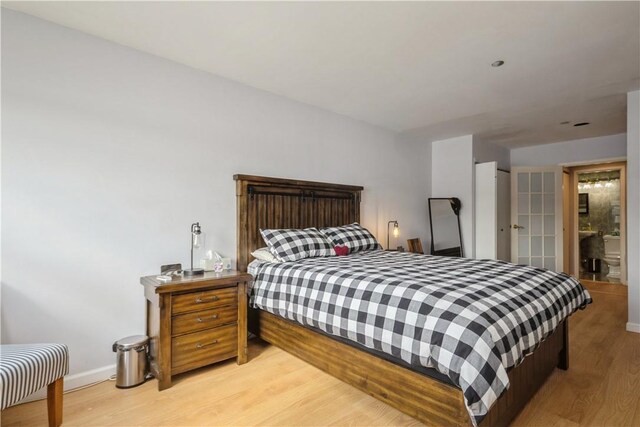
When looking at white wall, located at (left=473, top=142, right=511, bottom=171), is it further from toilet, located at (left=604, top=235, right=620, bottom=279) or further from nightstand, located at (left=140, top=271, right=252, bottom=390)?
nightstand, located at (left=140, top=271, right=252, bottom=390)

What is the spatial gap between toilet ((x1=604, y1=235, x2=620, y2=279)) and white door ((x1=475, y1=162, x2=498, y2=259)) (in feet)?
10.2

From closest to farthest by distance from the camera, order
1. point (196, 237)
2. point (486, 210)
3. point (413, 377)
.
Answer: point (413, 377), point (196, 237), point (486, 210)

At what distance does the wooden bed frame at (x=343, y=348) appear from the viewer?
5.24ft

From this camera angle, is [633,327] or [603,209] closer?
[633,327]

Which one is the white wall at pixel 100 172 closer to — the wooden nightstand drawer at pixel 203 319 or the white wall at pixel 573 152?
the wooden nightstand drawer at pixel 203 319

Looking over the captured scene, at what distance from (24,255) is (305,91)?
2.56m

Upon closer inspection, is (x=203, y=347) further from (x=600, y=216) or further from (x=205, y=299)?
(x=600, y=216)

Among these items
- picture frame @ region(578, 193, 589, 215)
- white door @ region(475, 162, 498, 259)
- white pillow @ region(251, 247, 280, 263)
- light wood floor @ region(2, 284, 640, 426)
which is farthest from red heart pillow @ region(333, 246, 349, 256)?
picture frame @ region(578, 193, 589, 215)

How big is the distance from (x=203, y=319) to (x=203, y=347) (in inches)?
7.8

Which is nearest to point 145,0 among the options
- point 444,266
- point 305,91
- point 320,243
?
point 305,91

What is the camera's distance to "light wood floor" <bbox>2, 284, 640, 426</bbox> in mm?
1791

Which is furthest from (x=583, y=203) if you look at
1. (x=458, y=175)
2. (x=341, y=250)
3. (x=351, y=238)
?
(x=341, y=250)

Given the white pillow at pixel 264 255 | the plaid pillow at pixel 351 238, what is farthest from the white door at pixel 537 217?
the white pillow at pixel 264 255

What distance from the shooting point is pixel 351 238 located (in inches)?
133
